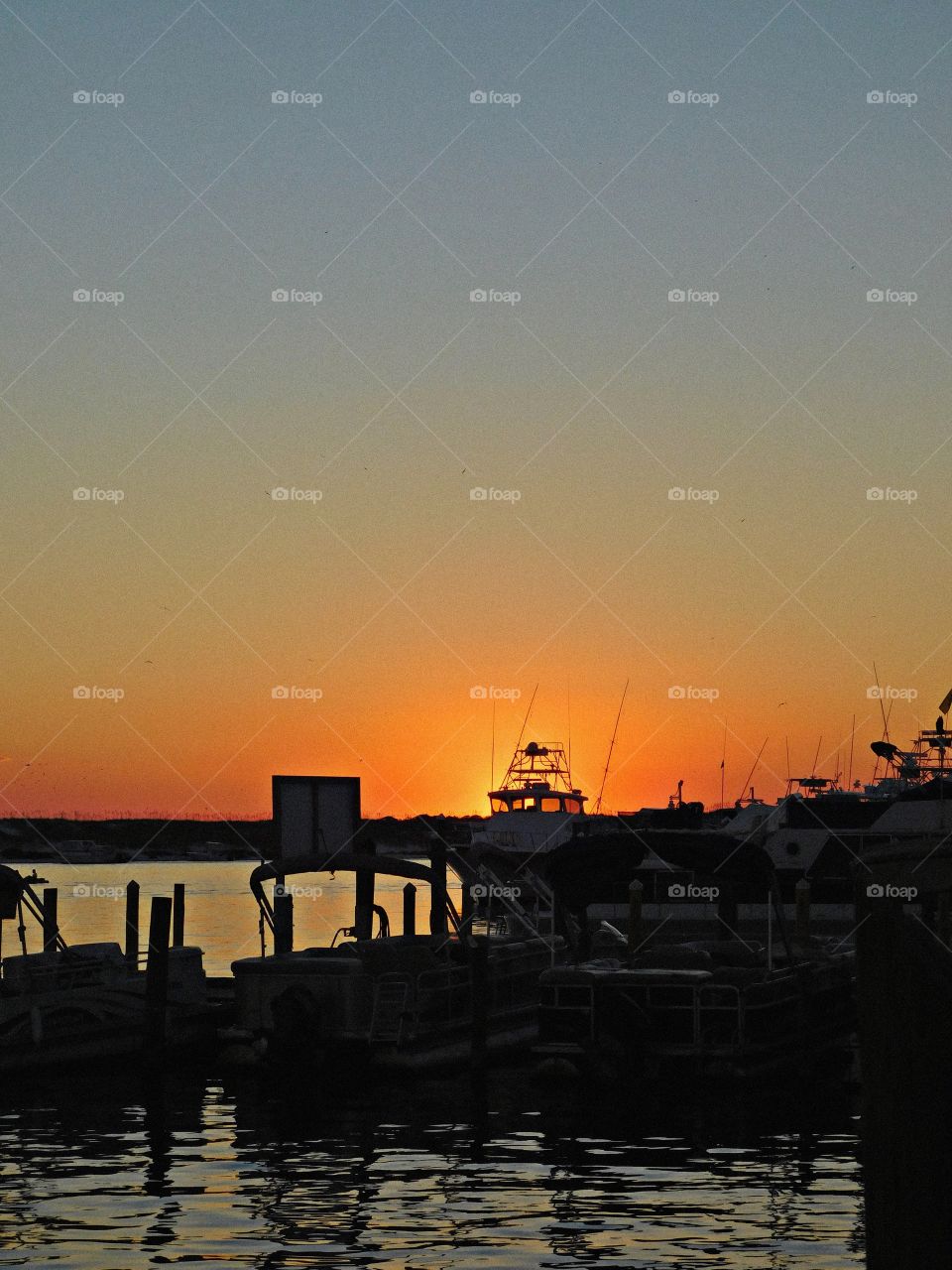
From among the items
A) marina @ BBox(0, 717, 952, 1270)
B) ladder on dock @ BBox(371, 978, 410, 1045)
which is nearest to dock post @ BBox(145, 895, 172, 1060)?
marina @ BBox(0, 717, 952, 1270)

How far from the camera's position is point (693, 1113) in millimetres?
25250

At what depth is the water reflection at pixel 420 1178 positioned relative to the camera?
674 inches

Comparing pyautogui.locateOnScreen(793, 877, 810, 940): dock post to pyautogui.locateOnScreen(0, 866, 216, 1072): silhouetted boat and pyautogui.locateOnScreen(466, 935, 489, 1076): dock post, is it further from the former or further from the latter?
pyautogui.locateOnScreen(0, 866, 216, 1072): silhouetted boat

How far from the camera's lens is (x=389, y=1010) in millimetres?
28891

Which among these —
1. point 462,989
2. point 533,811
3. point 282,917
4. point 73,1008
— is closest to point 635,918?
point 462,989

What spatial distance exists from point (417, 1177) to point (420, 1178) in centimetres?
7

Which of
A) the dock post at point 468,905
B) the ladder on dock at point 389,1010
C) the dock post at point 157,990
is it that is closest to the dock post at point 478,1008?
the ladder on dock at point 389,1010

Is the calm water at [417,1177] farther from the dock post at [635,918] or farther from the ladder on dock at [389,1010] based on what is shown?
the dock post at [635,918]

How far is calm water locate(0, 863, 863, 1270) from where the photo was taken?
17078mm

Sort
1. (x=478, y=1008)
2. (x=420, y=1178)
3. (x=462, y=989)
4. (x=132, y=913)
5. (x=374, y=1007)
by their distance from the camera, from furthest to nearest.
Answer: (x=132, y=913) < (x=462, y=989) < (x=478, y=1008) < (x=374, y=1007) < (x=420, y=1178)

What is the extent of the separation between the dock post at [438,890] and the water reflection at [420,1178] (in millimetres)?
6305

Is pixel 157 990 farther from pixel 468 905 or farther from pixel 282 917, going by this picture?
pixel 468 905

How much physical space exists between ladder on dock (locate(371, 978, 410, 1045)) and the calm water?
89 cm

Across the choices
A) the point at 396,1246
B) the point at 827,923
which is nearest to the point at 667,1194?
the point at 396,1246
